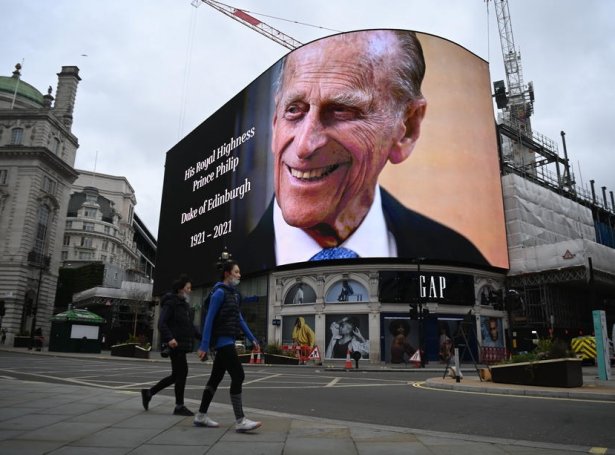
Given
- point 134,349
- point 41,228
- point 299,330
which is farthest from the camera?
point 41,228

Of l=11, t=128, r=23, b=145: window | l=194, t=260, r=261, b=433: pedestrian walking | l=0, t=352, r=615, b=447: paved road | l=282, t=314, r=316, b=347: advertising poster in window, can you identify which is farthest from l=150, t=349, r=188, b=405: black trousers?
l=11, t=128, r=23, b=145: window

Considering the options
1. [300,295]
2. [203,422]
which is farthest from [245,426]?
[300,295]

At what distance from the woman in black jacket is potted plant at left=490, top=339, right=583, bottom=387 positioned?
29.3 ft

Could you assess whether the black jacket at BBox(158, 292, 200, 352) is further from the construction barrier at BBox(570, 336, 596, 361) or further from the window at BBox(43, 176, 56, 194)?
the window at BBox(43, 176, 56, 194)

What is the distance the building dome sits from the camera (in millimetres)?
60469

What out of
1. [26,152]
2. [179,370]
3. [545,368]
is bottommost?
[545,368]

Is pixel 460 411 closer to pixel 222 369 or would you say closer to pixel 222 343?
pixel 222 369

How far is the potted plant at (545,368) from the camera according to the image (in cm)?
1145

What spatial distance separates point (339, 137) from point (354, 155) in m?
1.57

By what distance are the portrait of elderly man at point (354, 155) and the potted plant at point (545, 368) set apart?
64.2ft

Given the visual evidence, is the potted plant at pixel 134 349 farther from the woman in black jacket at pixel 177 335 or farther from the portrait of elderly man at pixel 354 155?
the woman in black jacket at pixel 177 335

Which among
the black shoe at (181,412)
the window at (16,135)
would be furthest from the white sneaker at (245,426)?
the window at (16,135)

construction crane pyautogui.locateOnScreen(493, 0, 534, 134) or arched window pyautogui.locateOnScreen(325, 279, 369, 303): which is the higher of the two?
construction crane pyautogui.locateOnScreen(493, 0, 534, 134)

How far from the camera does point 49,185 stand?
185 ft
